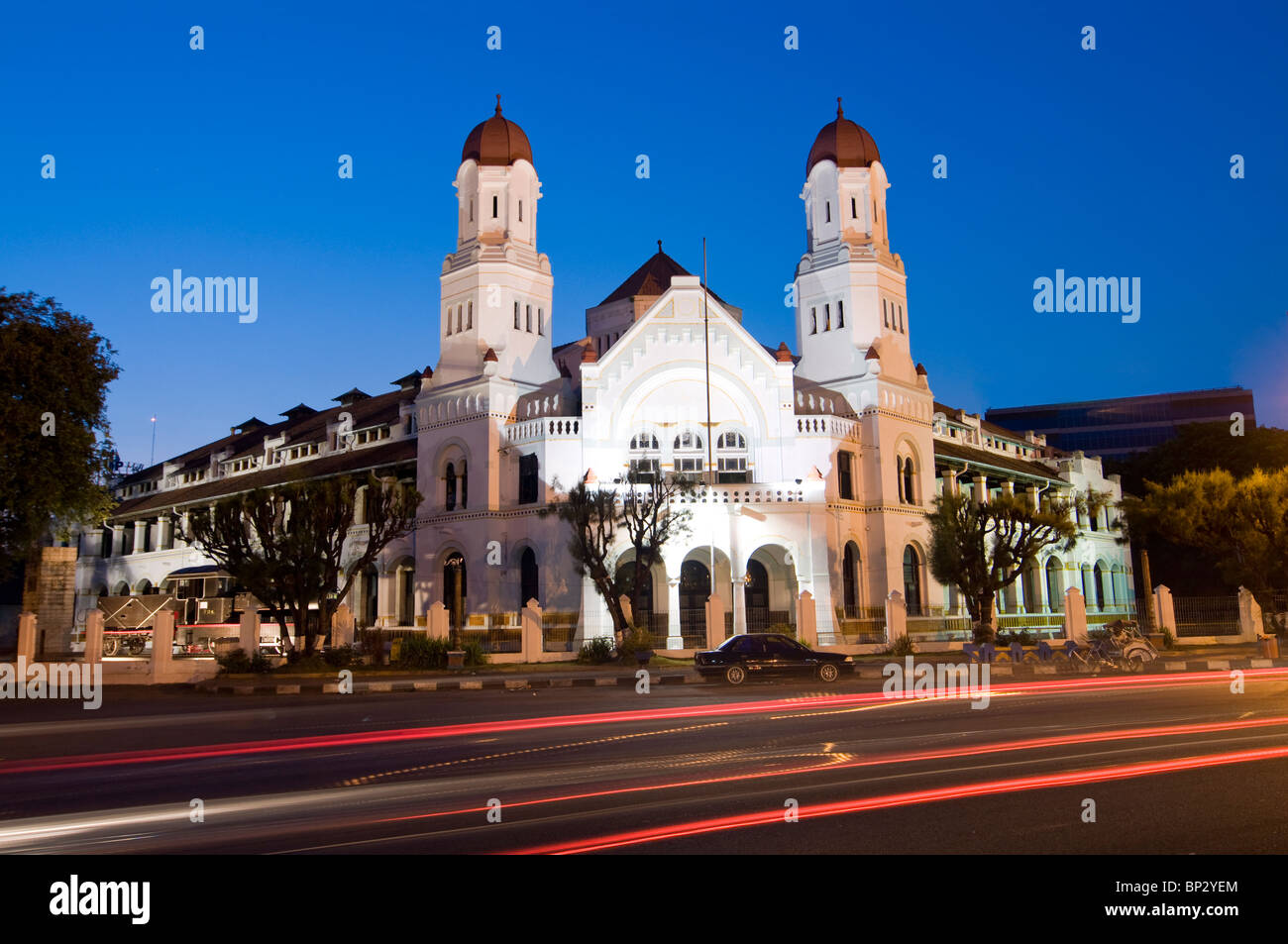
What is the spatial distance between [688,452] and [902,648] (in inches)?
452

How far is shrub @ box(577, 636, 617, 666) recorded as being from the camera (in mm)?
29562

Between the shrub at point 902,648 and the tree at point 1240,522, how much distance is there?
51.8ft

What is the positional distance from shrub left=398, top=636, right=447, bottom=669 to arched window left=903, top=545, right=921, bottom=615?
63.3ft

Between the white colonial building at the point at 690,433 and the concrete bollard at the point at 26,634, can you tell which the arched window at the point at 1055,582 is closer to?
the white colonial building at the point at 690,433

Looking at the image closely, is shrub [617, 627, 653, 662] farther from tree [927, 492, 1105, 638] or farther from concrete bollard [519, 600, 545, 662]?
tree [927, 492, 1105, 638]

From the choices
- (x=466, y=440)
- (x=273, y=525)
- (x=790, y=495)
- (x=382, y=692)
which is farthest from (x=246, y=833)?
(x=466, y=440)

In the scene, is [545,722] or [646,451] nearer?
[545,722]

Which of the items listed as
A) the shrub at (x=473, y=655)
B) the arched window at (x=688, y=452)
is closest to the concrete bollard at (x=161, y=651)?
the shrub at (x=473, y=655)

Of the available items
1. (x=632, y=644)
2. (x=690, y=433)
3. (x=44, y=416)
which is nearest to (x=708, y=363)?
(x=690, y=433)

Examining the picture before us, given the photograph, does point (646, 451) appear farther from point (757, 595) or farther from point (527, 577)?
point (757, 595)

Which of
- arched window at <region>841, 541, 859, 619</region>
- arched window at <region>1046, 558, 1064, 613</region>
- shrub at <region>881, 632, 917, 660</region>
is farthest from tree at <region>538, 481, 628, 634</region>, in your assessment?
arched window at <region>1046, 558, 1064, 613</region>

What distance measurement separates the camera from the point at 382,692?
22.3m

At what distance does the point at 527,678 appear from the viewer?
80.0 ft

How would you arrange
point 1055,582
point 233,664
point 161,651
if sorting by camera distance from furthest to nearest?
A: point 1055,582 < point 233,664 < point 161,651
